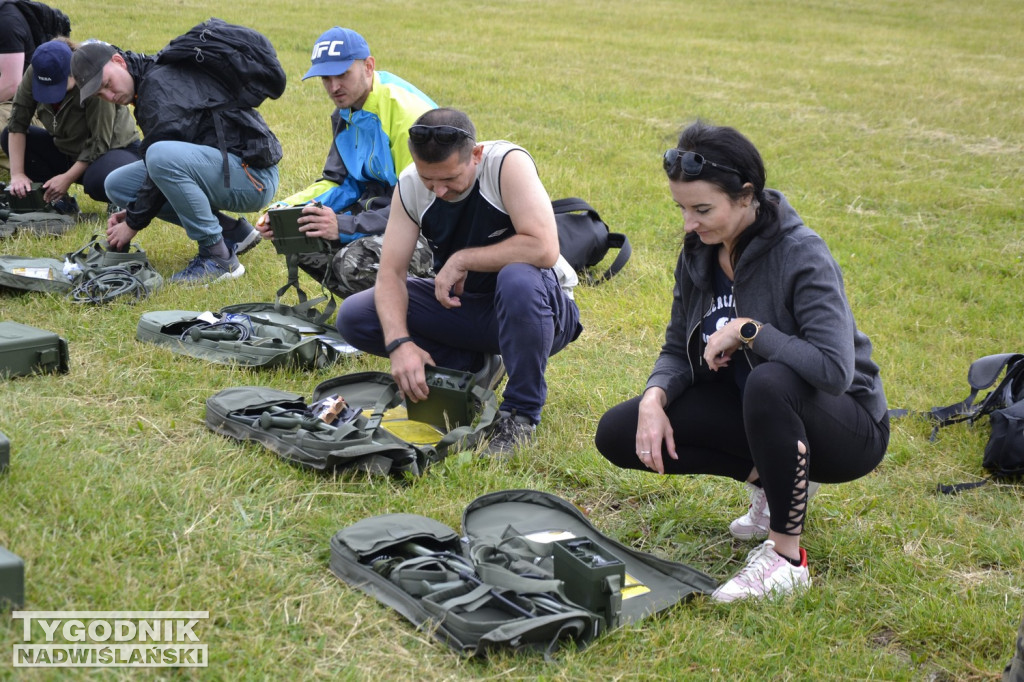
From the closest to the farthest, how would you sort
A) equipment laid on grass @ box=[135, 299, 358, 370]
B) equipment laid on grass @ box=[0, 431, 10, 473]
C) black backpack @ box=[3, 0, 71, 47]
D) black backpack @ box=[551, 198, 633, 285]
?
equipment laid on grass @ box=[0, 431, 10, 473], equipment laid on grass @ box=[135, 299, 358, 370], black backpack @ box=[551, 198, 633, 285], black backpack @ box=[3, 0, 71, 47]

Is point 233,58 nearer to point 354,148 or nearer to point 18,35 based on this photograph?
point 354,148

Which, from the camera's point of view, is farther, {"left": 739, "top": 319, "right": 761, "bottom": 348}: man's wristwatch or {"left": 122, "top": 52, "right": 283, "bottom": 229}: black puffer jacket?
{"left": 122, "top": 52, "right": 283, "bottom": 229}: black puffer jacket

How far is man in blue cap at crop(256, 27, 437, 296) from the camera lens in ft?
17.4

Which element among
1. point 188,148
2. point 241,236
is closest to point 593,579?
point 188,148

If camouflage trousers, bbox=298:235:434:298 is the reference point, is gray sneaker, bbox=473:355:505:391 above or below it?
below

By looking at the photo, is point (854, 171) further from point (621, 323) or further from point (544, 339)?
point (544, 339)

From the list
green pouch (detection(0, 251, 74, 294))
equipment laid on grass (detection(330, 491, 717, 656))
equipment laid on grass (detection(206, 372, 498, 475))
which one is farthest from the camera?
green pouch (detection(0, 251, 74, 294))

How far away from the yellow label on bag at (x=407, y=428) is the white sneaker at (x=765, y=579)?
1555 mm

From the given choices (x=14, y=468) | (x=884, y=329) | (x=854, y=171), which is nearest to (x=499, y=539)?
(x=14, y=468)

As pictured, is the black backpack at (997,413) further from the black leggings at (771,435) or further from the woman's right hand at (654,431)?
the woman's right hand at (654,431)

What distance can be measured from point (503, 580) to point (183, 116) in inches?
167

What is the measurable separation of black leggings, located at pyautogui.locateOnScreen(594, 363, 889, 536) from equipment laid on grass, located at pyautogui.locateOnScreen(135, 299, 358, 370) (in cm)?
190

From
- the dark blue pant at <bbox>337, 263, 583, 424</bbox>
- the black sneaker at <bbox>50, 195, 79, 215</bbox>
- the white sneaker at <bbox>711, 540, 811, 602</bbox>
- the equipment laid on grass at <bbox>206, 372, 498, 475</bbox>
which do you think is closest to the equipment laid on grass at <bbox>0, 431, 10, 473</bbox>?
the equipment laid on grass at <bbox>206, 372, 498, 475</bbox>

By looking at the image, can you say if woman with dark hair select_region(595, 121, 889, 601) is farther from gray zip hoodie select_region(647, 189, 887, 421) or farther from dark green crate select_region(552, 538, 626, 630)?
dark green crate select_region(552, 538, 626, 630)
